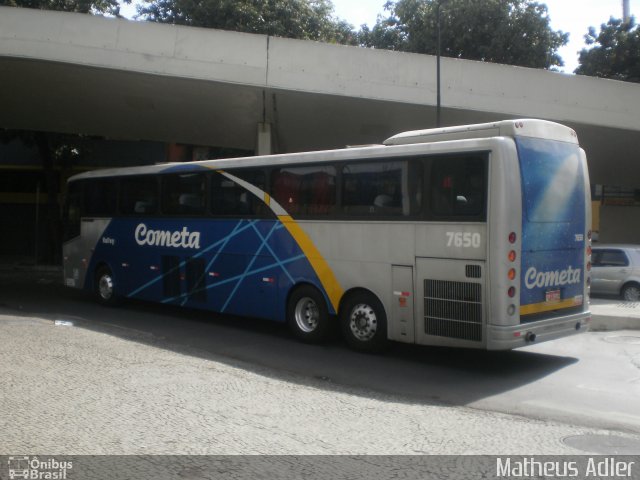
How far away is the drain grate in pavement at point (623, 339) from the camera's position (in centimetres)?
1214

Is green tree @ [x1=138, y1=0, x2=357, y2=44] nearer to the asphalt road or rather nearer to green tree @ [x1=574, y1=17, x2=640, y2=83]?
green tree @ [x1=574, y1=17, x2=640, y2=83]

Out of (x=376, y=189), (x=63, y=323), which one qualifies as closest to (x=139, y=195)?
(x=63, y=323)

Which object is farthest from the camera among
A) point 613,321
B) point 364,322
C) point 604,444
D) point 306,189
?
point 613,321

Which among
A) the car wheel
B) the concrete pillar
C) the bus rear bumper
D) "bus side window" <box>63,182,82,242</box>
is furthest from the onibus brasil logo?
the car wheel

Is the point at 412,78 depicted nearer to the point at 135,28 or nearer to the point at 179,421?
the point at 135,28

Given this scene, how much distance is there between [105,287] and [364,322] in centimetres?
806

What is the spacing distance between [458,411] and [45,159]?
24557 millimetres

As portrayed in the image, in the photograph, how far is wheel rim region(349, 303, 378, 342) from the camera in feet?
35.3

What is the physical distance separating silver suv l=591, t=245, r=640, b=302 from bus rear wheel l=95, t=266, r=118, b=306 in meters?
12.5

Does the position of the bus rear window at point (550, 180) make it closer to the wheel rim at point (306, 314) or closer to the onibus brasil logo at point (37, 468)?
the wheel rim at point (306, 314)

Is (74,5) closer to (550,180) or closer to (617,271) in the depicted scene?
(617,271)

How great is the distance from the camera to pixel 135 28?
17266 millimetres

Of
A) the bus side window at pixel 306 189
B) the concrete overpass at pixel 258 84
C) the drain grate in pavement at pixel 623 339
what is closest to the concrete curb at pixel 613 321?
the drain grate in pavement at pixel 623 339

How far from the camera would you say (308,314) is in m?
11.9
